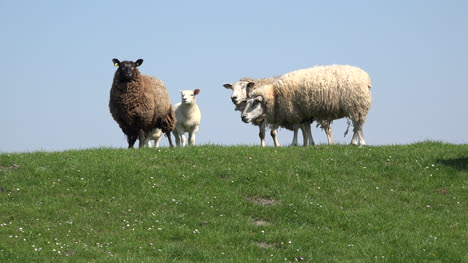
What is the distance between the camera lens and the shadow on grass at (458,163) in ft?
70.2

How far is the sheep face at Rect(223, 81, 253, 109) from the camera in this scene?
97.5 ft

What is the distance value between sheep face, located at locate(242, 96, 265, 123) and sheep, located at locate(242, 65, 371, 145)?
337 mm

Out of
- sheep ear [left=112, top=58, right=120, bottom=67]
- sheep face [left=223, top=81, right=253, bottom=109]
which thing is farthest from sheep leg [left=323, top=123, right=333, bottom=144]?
sheep ear [left=112, top=58, right=120, bottom=67]

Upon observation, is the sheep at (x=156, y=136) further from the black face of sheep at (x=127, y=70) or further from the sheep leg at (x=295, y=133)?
the sheep leg at (x=295, y=133)

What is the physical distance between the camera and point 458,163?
2173cm

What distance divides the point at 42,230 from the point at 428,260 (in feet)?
24.7

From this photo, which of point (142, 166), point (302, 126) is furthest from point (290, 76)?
point (142, 166)

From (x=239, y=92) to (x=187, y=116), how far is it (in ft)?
9.23

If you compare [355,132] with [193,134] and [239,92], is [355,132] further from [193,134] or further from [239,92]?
[193,134]

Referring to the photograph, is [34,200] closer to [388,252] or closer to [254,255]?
[254,255]

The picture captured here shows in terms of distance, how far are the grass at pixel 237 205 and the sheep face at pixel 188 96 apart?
28.5 ft

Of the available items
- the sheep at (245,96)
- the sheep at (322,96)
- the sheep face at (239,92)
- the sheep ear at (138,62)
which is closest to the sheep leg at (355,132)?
the sheep at (322,96)

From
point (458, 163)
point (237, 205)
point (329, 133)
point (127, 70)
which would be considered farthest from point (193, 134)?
point (237, 205)

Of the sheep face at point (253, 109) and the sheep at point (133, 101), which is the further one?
the sheep face at point (253, 109)
